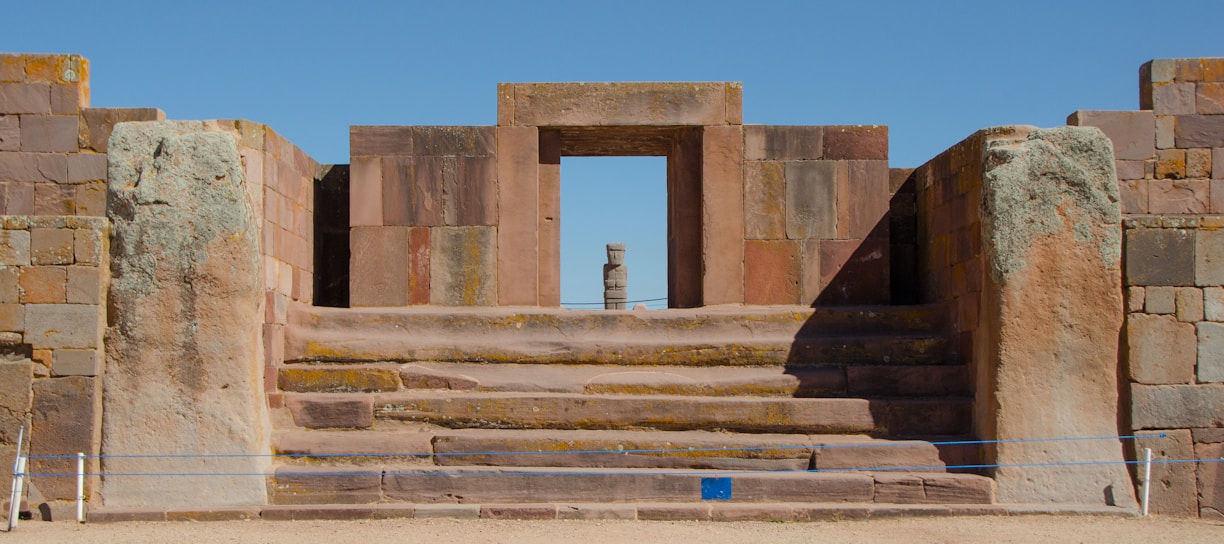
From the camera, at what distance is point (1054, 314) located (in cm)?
816

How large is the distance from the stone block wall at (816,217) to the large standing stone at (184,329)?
453 cm

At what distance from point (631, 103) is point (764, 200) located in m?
1.49

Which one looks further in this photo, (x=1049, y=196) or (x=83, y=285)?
(x=1049, y=196)

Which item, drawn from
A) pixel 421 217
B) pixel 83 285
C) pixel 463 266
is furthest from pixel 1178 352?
pixel 83 285

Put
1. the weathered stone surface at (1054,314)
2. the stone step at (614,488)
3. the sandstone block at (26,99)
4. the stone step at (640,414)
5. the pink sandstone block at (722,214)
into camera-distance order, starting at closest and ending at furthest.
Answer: the stone step at (614,488) → the weathered stone surface at (1054,314) → the stone step at (640,414) → the pink sandstone block at (722,214) → the sandstone block at (26,99)

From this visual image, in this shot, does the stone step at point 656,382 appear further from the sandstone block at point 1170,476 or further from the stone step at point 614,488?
the sandstone block at point 1170,476

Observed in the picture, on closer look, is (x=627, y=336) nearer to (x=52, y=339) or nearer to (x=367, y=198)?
(x=367, y=198)

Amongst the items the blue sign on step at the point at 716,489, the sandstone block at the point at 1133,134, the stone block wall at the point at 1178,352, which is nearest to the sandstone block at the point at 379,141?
the blue sign on step at the point at 716,489

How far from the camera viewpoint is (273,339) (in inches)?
344

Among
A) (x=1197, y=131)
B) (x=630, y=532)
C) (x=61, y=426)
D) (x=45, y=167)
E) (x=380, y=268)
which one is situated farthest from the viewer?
(x=1197, y=131)

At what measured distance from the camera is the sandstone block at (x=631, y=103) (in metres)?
10.7

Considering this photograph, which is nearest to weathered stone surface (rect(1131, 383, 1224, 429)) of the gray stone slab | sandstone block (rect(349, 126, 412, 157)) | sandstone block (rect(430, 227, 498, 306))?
the gray stone slab

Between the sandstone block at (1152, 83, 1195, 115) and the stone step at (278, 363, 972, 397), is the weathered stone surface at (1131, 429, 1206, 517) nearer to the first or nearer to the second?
the stone step at (278, 363, 972, 397)

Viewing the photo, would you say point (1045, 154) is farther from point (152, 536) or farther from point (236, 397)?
A: point (152, 536)
